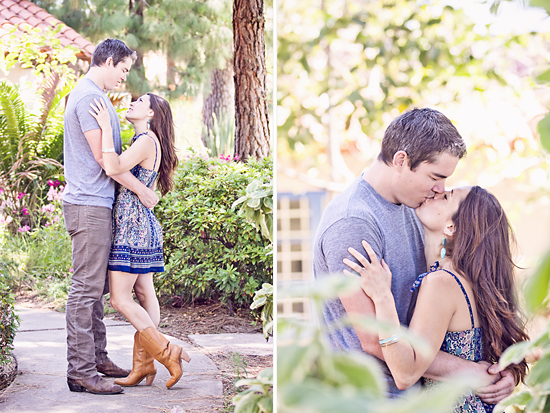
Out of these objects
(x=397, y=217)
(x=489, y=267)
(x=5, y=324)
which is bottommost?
(x=5, y=324)

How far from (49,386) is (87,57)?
1.76m

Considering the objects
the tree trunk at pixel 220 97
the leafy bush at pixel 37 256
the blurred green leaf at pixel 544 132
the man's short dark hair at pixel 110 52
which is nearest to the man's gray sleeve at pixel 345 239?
the blurred green leaf at pixel 544 132

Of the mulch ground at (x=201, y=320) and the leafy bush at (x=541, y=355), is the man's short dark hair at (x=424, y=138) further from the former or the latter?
the mulch ground at (x=201, y=320)

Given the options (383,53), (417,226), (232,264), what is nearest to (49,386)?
(232,264)

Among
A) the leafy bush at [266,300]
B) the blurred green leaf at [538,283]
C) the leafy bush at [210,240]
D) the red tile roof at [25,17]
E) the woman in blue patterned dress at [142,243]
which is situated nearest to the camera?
the blurred green leaf at [538,283]

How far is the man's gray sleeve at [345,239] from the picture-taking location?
3.96 feet

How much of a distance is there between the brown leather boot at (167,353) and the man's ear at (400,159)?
1.25 meters

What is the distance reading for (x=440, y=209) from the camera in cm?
137

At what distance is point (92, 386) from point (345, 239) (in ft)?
4.36

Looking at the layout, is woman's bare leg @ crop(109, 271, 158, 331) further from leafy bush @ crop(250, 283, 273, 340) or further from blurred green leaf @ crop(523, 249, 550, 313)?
blurred green leaf @ crop(523, 249, 550, 313)

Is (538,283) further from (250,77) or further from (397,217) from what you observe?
(250,77)

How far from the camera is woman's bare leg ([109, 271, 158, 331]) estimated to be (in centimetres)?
213

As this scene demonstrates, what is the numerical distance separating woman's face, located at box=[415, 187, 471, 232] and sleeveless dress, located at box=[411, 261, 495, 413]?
139mm

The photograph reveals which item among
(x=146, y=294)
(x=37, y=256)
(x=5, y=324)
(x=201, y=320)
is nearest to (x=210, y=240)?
(x=201, y=320)
